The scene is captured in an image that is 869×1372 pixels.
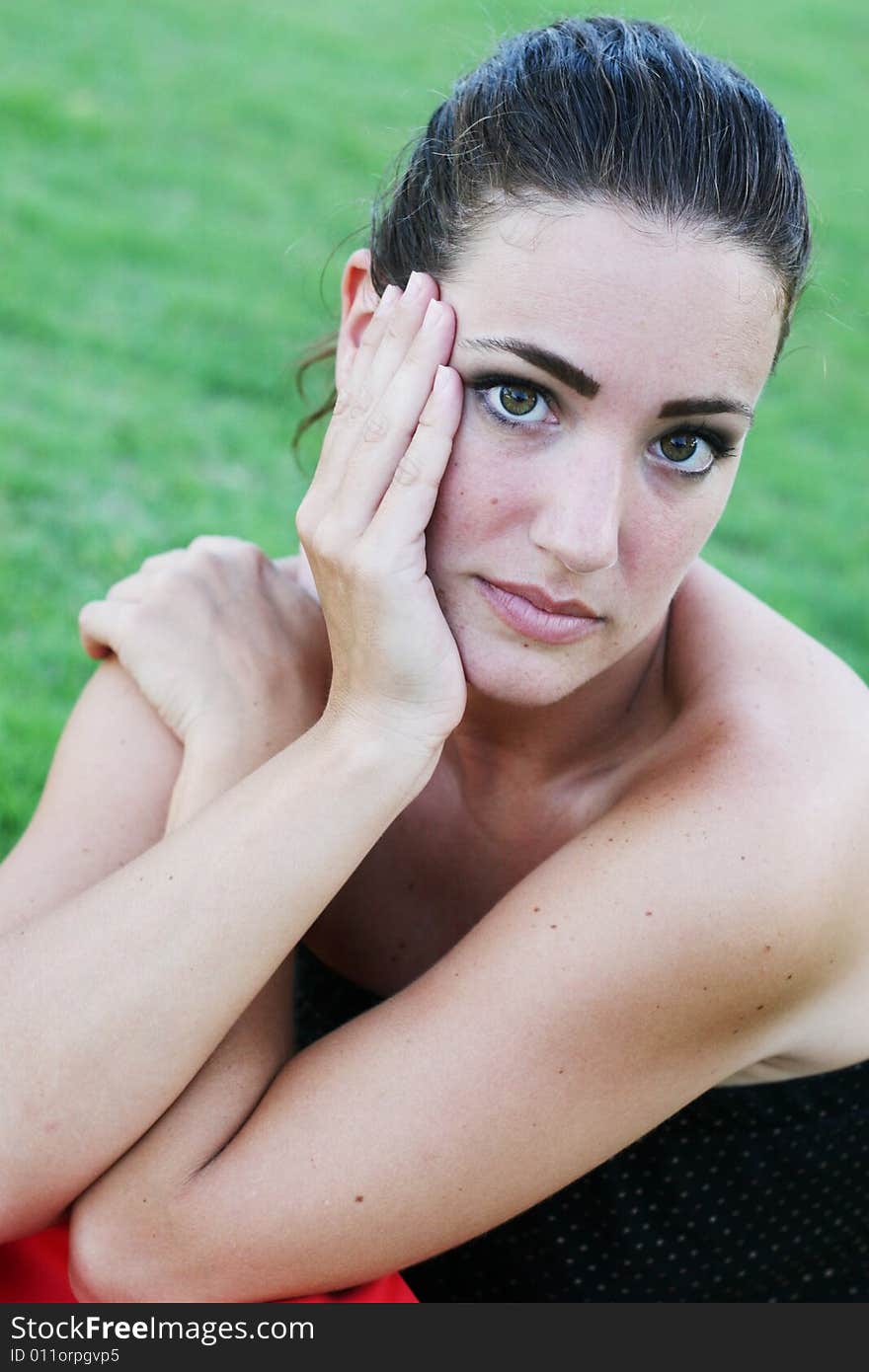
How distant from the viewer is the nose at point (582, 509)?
2.33 meters

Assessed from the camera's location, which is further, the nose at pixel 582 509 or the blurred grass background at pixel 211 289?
the blurred grass background at pixel 211 289

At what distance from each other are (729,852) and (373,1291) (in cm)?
87

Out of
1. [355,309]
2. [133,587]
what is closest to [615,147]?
[355,309]

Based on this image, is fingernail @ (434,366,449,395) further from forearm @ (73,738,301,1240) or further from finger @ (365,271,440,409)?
forearm @ (73,738,301,1240)

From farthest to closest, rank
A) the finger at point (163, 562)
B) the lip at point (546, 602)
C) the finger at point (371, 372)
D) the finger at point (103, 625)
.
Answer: the finger at point (163, 562)
the finger at point (103, 625)
the finger at point (371, 372)
the lip at point (546, 602)

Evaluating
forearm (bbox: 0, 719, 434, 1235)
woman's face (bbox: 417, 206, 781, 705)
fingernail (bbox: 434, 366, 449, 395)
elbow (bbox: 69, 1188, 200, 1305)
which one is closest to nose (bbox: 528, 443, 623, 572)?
woman's face (bbox: 417, 206, 781, 705)

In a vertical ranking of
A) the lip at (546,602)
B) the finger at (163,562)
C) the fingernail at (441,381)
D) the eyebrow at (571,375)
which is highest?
the finger at (163,562)

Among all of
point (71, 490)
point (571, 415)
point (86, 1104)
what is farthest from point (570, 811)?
point (71, 490)

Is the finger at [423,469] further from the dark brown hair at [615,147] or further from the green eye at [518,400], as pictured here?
the dark brown hair at [615,147]

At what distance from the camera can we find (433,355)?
2.48 meters

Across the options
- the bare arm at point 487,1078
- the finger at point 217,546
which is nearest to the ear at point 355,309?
the finger at point 217,546

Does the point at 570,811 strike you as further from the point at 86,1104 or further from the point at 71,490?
the point at 71,490

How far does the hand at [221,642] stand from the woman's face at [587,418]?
0.46 metres

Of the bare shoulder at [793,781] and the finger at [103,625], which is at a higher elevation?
the finger at [103,625]
